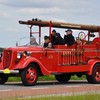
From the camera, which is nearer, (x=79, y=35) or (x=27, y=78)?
(x=27, y=78)

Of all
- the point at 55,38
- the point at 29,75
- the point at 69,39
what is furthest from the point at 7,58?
the point at 69,39

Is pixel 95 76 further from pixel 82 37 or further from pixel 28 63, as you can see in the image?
pixel 28 63

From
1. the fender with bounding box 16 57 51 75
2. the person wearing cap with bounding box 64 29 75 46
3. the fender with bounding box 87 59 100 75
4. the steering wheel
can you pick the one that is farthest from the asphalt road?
the steering wheel

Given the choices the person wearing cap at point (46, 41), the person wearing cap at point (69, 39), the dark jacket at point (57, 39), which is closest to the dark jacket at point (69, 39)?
the person wearing cap at point (69, 39)

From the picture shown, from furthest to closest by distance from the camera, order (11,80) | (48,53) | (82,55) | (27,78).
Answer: (11,80), (82,55), (48,53), (27,78)

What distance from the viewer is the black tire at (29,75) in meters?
17.2

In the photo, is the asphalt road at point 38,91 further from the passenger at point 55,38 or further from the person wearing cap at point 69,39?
the person wearing cap at point 69,39

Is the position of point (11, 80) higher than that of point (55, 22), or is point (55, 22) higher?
point (55, 22)

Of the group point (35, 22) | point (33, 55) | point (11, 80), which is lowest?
point (11, 80)

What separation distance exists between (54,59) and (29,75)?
175cm

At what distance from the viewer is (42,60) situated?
1816 cm

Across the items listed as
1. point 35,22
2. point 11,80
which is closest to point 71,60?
point 35,22

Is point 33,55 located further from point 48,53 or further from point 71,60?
point 71,60

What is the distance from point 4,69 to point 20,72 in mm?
778
